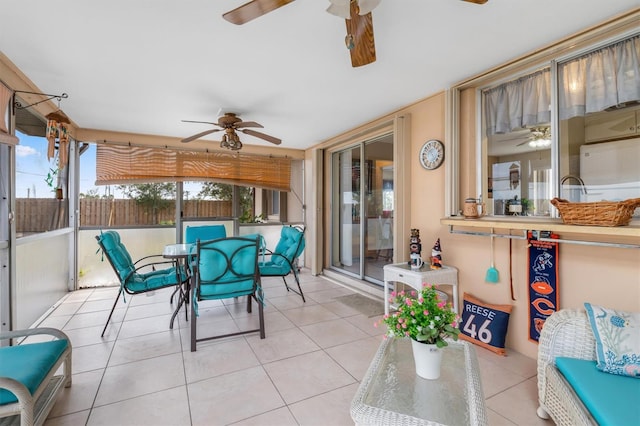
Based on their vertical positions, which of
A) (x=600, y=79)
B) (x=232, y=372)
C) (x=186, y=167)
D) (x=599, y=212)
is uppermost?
(x=600, y=79)

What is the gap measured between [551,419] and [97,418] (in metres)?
2.59

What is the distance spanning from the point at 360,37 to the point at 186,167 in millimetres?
→ 3917

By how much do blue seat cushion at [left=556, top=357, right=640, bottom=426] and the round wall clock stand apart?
6.23ft

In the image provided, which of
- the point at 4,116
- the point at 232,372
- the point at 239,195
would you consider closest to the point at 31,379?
the point at 232,372

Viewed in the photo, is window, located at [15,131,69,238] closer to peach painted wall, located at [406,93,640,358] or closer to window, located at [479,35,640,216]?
peach painted wall, located at [406,93,640,358]

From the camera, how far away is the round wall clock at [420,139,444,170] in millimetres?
2883

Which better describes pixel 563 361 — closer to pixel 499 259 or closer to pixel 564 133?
pixel 499 259

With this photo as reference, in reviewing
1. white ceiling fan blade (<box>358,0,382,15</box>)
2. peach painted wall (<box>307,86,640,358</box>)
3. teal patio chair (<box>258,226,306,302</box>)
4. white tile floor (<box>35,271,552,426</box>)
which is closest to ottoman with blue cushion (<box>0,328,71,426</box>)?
white tile floor (<box>35,271,552,426</box>)

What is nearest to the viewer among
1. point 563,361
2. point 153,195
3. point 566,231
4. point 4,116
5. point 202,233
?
point 563,361

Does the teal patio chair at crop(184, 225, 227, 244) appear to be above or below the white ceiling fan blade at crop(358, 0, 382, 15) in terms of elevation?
below

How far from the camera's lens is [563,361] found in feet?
5.01

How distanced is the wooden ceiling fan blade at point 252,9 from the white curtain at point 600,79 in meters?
2.10

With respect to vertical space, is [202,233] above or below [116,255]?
above

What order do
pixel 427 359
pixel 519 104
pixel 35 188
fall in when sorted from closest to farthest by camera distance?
pixel 427 359
pixel 519 104
pixel 35 188
